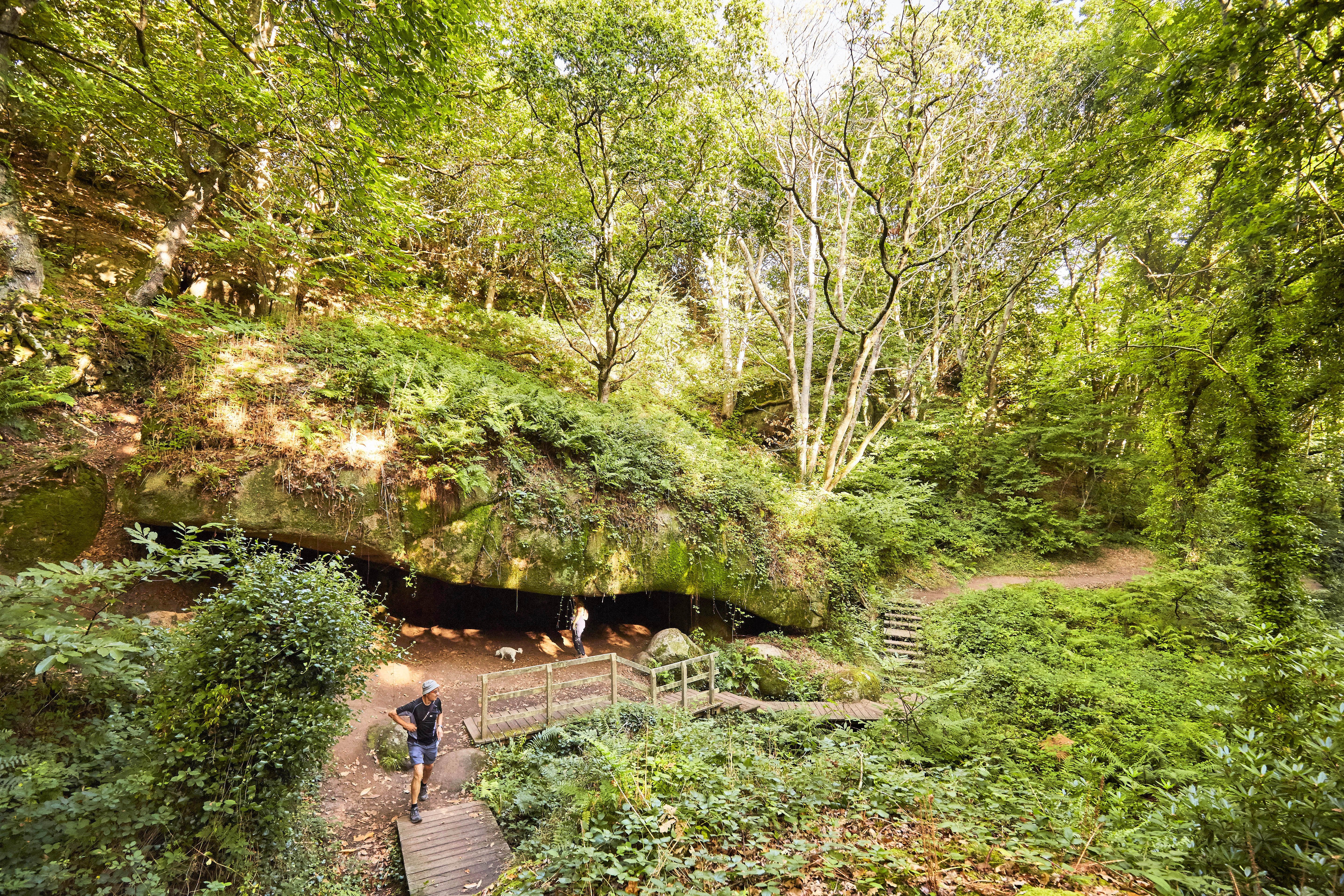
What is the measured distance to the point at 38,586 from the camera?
3.12 metres

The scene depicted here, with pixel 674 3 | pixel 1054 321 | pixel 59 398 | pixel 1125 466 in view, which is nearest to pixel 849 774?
pixel 59 398

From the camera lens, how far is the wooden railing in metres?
7.16

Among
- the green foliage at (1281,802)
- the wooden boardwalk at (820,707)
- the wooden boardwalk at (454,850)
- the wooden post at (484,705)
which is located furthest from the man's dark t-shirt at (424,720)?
the green foliage at (1281,802)

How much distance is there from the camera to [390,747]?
650 cm

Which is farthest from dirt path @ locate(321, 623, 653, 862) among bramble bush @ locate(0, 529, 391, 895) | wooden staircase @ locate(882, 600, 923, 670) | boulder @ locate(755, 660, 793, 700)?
wooden staircase @ locate(882, 600, 923, 670)

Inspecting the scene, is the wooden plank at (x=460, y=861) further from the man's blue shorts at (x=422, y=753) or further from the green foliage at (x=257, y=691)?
the green foliage at (x=257, y=691)

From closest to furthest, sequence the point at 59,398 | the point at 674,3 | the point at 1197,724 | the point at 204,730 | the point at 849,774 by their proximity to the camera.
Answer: the point at 204,730 → the point at 849,774 → the point at 59,398 → the point at 1197,724 → the point at 674,3

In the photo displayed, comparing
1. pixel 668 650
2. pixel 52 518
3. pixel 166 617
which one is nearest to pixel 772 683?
pixel 668 650

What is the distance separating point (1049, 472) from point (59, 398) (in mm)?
25326

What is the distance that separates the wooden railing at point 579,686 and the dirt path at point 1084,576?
8.06 m

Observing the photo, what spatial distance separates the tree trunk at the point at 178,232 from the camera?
24.1 ft

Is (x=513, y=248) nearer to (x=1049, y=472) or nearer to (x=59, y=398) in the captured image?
(x=59, y=398)

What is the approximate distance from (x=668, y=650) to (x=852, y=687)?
389 centimetres

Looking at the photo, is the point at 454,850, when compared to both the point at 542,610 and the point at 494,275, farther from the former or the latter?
the point at 494,275
